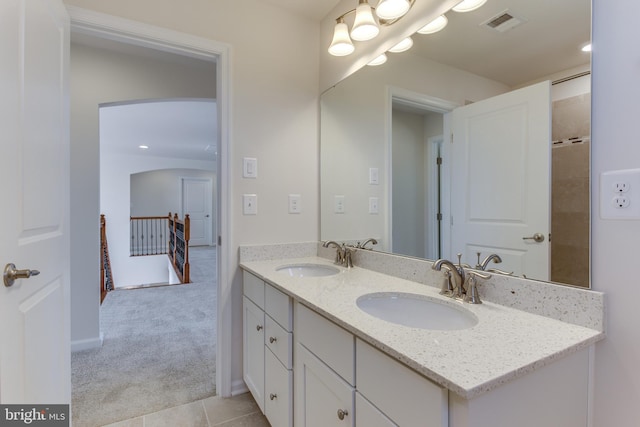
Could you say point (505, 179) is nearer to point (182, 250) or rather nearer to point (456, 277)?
point (456, 277)

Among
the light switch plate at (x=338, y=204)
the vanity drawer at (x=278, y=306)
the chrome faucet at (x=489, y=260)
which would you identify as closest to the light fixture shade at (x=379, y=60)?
the light switch plate at (x=338, y=204)

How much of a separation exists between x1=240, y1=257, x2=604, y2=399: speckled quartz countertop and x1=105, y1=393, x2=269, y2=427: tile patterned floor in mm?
928

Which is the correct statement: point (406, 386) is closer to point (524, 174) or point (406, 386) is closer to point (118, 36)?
point (524, 174)

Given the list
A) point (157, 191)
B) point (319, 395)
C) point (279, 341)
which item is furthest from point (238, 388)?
point (157, 191)

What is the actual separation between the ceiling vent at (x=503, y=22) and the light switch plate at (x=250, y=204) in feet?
4.54

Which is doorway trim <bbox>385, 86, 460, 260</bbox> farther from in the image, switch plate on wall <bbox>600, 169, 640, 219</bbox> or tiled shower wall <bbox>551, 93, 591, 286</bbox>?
switch plate on wall <bbox>600, 169, 640, 219</bbox>

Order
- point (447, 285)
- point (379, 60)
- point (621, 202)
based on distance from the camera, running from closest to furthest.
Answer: point (621, 202), point (447, 285), point (379, 60)

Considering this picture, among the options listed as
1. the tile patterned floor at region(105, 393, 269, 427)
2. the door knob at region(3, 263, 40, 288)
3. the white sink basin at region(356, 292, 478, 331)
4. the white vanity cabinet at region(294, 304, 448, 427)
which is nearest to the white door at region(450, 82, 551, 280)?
the white sink basin at region(356, 292, 478, 331)

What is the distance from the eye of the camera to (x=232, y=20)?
5.91 feet

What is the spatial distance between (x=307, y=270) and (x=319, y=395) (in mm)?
832

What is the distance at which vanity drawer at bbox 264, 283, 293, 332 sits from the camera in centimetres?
128

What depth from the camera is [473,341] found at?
769 mm

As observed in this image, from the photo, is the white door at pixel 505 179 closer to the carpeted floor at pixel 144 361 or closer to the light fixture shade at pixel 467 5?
the light fixture shade at pixel 467 5

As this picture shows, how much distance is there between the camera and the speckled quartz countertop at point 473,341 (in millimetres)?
627
